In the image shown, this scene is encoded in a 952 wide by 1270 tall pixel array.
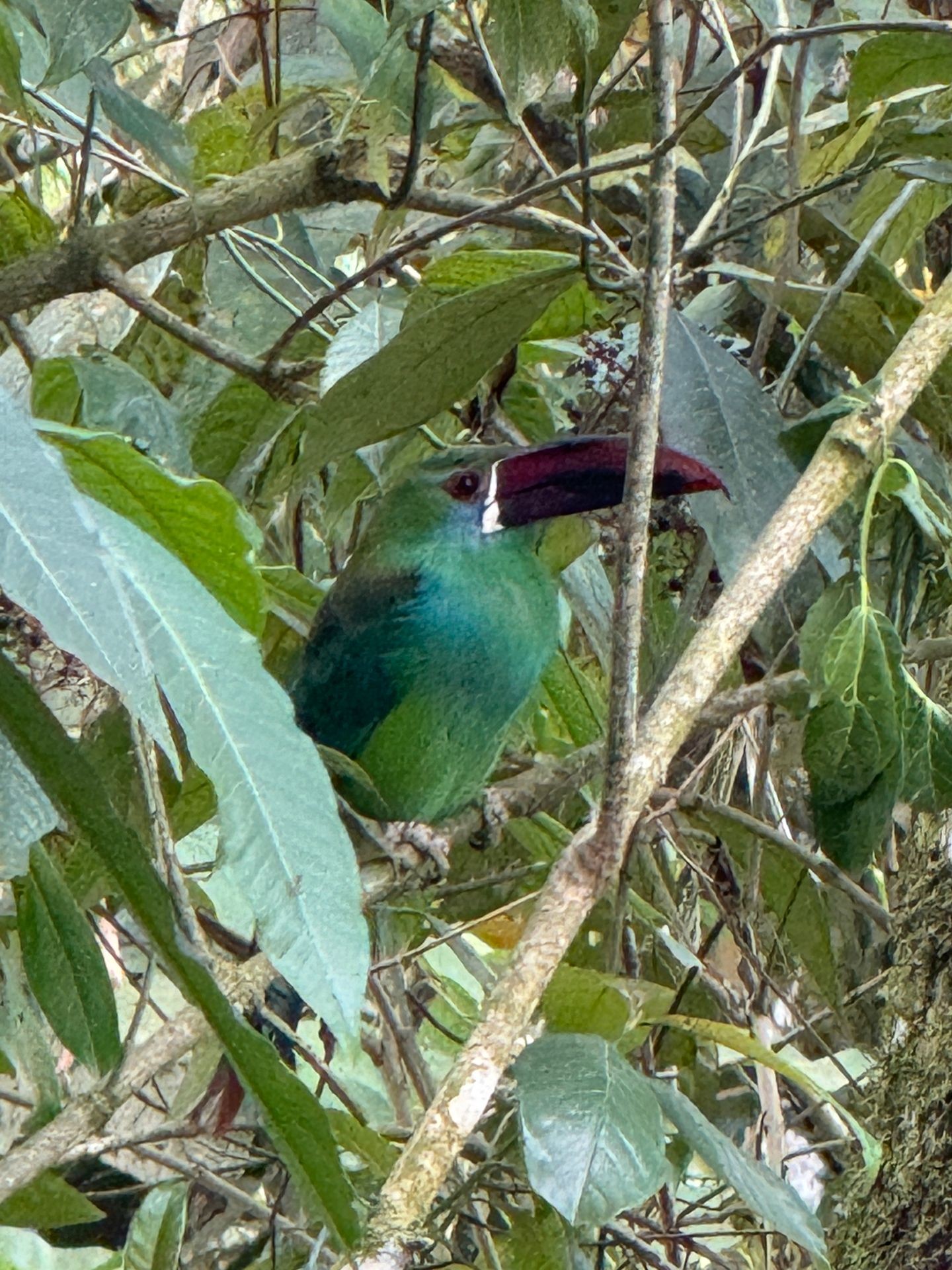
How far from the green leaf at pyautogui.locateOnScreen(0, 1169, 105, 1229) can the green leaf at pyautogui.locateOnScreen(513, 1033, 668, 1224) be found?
1.99 feet

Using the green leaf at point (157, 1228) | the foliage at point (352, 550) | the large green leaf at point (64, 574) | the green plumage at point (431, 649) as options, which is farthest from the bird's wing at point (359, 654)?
the large green leaf at point (64, 574)

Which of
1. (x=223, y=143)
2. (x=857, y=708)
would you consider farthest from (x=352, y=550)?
(x=857, y=708)

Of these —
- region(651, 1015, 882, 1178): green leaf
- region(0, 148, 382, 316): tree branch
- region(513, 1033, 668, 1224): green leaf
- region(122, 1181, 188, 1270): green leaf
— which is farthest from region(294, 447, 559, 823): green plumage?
region(513, 1033, 668, 1224): green leaf

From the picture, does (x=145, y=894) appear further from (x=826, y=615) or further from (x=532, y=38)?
(x=826, y=615)

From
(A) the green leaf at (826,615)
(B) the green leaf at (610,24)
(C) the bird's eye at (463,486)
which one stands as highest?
(B) the green leaf at (610,24)

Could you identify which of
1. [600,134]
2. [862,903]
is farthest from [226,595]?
[600,134]

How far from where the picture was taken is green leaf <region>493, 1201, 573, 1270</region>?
180 centimetres

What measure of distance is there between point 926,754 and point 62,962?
970 millimetres

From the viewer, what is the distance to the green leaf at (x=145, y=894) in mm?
950

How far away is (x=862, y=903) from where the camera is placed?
217 centimetres

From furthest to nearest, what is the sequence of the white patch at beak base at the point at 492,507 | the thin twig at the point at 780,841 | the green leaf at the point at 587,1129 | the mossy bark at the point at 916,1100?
the white patch at beak base at the point at 492,507, the thin twig at the point at 780,841, the mossy bark at the point at 916,1100, the green leaf at the point at 587,1129

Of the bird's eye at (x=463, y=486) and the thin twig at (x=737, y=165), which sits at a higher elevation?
the thin twig at (x=737, y=165)

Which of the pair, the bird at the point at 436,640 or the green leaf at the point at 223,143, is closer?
the green leaf at the point at 223,143

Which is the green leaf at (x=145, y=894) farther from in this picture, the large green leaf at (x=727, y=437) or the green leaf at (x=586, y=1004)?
the large green leaf at (x=727, y=437)
